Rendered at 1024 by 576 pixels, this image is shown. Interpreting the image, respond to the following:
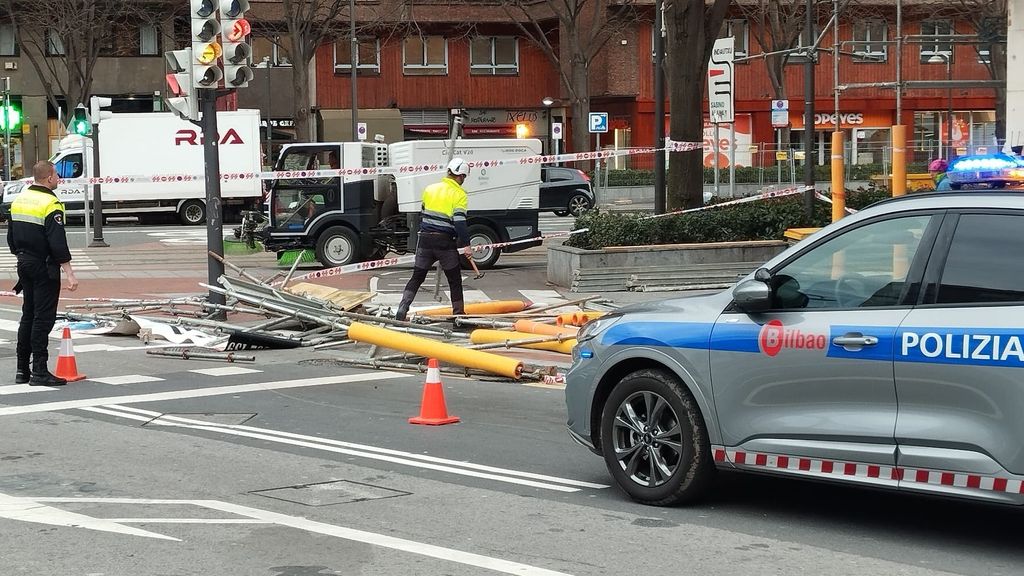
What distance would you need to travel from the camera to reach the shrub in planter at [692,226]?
64.6ft

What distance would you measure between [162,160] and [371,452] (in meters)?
32.5

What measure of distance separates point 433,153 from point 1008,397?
722 inches

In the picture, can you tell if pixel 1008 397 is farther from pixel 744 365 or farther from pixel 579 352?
pixel 579 352

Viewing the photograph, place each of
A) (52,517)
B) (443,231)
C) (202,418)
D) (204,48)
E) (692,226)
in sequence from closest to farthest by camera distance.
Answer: (52,517), (202,418), (443,231), (204,48), (692,226)

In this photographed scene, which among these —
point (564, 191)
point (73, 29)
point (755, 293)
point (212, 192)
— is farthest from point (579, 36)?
point (755, 293)

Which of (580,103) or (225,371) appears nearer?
(225,371)

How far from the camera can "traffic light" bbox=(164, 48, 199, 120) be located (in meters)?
16.0

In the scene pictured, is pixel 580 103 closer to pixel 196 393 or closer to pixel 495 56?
pixel 495 56

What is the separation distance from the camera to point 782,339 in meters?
6.59

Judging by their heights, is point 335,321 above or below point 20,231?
below

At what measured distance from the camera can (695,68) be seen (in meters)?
21.2

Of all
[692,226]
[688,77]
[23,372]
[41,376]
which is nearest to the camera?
[41,376]

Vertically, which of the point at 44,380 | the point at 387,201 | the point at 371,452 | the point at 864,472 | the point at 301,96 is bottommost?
the point at 371,452

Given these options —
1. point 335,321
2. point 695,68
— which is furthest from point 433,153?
point 335,321
